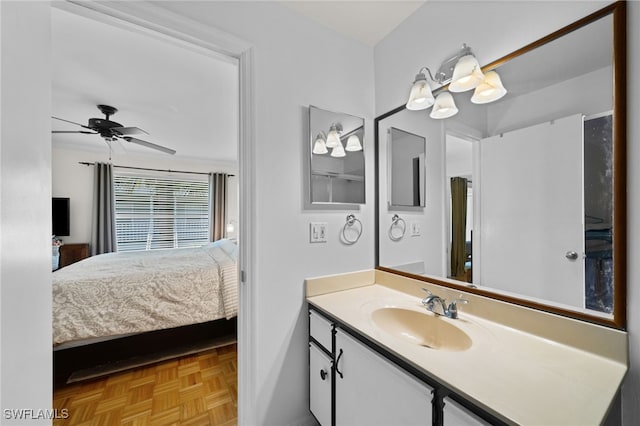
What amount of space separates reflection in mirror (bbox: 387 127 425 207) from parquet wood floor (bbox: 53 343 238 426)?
167cm

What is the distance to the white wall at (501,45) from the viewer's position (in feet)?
2.45

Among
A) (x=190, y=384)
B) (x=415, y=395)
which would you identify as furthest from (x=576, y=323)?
(x=190, y=384)

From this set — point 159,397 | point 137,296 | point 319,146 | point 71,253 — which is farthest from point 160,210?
point 319,146

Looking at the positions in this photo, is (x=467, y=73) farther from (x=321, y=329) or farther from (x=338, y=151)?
(x=321, y=329)

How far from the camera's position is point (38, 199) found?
0.24 meters

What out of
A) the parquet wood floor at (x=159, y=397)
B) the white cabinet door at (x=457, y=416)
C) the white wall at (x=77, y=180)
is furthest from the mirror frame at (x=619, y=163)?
the white wall at (x=77, y=180)

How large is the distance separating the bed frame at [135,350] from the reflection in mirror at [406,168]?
2.03m

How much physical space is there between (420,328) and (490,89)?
1.09 m

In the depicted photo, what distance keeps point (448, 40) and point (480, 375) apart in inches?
54.8

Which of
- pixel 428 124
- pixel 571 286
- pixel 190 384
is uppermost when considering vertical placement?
pixel 428 124

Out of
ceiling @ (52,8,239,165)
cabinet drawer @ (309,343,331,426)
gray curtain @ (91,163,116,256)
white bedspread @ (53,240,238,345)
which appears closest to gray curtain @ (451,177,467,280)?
cabinet drawer @ (309,343,331,426)

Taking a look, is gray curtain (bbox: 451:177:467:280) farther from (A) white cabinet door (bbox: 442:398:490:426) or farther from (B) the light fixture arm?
(A) white cabinet door (bbox: 442:398:490:426)

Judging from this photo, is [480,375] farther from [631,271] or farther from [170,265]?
[170,265]

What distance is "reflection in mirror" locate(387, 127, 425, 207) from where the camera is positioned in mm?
1434
